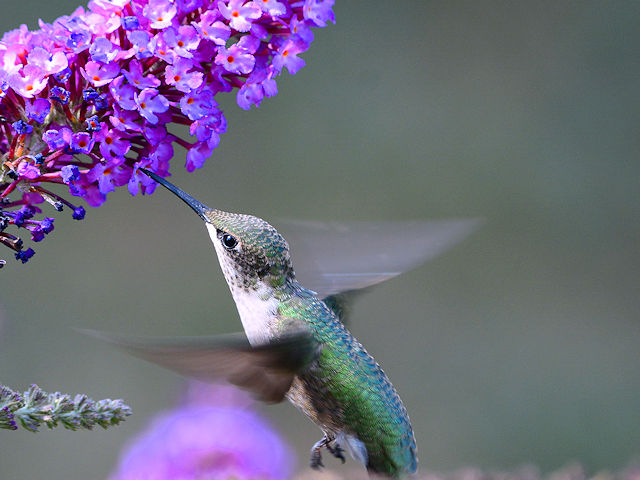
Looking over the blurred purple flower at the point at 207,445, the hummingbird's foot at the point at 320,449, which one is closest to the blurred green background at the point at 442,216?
the blurred purple flower at the point at 207,445

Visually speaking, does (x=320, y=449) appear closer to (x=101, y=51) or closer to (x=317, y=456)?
(x=317, y=456)

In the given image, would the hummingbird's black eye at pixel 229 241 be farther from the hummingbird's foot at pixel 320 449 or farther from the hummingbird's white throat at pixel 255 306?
the hummingbird's foot at pixel 320 449

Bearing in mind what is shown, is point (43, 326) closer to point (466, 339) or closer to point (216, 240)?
point (466, 339)

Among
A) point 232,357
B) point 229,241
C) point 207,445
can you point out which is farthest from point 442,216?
point 232,357

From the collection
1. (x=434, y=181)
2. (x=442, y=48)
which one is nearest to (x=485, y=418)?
(x=434, y=181)

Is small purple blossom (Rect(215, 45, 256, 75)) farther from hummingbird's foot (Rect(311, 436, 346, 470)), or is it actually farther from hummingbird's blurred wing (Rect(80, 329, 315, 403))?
hummingbird's foot (Rect(311, 436, 346, 470))

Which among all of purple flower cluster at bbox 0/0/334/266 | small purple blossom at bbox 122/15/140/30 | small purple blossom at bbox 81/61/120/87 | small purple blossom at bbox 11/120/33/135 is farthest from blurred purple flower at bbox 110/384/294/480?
small purple blossom at bbox 122/15/140/30

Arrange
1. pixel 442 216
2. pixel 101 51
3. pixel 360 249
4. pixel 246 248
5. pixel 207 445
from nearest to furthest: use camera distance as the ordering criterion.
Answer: pixel 101 51 → pixel 246 248 → pixel 207 445 → pixel 360 249 → pixel 442 216
